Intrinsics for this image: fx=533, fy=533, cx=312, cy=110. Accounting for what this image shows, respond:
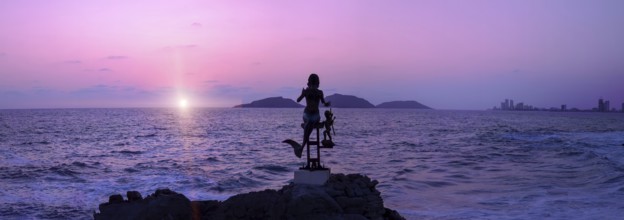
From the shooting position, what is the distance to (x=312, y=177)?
10.8 meters

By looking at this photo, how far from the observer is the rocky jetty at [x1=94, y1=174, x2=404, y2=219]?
1005 centimetres

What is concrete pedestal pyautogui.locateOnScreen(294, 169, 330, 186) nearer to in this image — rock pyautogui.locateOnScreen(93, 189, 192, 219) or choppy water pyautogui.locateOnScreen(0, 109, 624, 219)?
rock pyautogui.locateOnScreen(93, 189, 192, 219)

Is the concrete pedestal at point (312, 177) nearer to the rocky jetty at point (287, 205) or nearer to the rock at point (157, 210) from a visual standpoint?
the rocky jetty at point (287, 205)

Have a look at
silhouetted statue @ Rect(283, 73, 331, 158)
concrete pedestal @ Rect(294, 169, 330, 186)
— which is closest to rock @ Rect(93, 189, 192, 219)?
concrete pedestal @ Rect(294, 169, 330, 186)

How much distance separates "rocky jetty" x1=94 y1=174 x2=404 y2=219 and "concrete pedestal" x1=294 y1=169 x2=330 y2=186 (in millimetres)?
155

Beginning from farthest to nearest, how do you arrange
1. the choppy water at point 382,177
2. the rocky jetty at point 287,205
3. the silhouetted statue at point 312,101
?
the choppy water at point 382,177 < the silhouetted statue at point 312,101 < the rocky jetty at point 287,205

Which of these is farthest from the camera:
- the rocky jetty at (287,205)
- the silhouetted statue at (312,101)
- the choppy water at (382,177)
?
the choppy water at (382,177)

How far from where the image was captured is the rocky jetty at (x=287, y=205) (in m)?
10.0

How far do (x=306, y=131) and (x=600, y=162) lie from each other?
29.7 m

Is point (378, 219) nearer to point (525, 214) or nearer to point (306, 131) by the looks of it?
point (306, 131)

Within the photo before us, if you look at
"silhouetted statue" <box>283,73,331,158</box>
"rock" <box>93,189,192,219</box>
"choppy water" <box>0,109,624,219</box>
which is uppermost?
"silhouetted statue" <box>283,73,331,158</box>

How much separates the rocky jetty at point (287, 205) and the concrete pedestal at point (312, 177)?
0.15 meters

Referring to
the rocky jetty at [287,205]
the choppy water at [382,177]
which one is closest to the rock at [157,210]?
the rocky jetty at [287,205]

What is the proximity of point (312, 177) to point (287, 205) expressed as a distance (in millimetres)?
918
